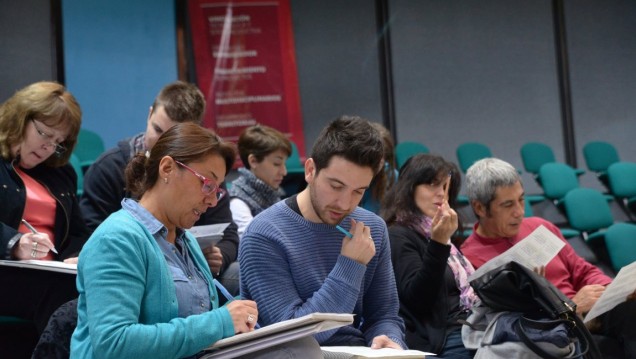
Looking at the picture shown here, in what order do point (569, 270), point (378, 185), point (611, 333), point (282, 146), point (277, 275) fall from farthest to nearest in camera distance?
point (282, 146) → point (378, 185) → point (569, 270) → point (611, 333) → point (277, 275)

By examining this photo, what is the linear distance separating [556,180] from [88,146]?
3833 mm

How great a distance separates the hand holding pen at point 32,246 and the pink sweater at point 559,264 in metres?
1.67

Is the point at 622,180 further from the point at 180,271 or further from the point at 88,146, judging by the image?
the point at 180,271

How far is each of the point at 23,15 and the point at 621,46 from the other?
6.00 metres

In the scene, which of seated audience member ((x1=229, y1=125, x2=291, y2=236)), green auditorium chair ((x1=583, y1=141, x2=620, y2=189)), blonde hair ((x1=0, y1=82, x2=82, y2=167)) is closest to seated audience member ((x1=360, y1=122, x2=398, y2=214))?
seated audience member ((x1=229, y1=125, x2=291, y2=236))

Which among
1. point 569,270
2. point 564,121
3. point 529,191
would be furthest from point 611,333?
point 564,121

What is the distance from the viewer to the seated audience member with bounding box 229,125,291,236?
3.79 m

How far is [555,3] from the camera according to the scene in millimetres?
7961

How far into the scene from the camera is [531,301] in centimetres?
243

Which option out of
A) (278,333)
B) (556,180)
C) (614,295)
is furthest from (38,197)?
(556,180)

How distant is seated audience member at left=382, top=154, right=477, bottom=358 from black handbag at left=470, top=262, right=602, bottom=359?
17cm

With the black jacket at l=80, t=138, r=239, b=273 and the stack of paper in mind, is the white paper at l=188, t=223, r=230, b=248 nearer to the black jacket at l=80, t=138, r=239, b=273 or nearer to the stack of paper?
the black jacket at l=80, t=138, r=239, b=273

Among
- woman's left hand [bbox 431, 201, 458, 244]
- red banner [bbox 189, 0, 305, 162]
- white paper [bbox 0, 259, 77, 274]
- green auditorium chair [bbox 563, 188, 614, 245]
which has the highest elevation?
red banner [bbox 189, 0, 305, 162]

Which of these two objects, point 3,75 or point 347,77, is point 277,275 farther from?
point 347,77
